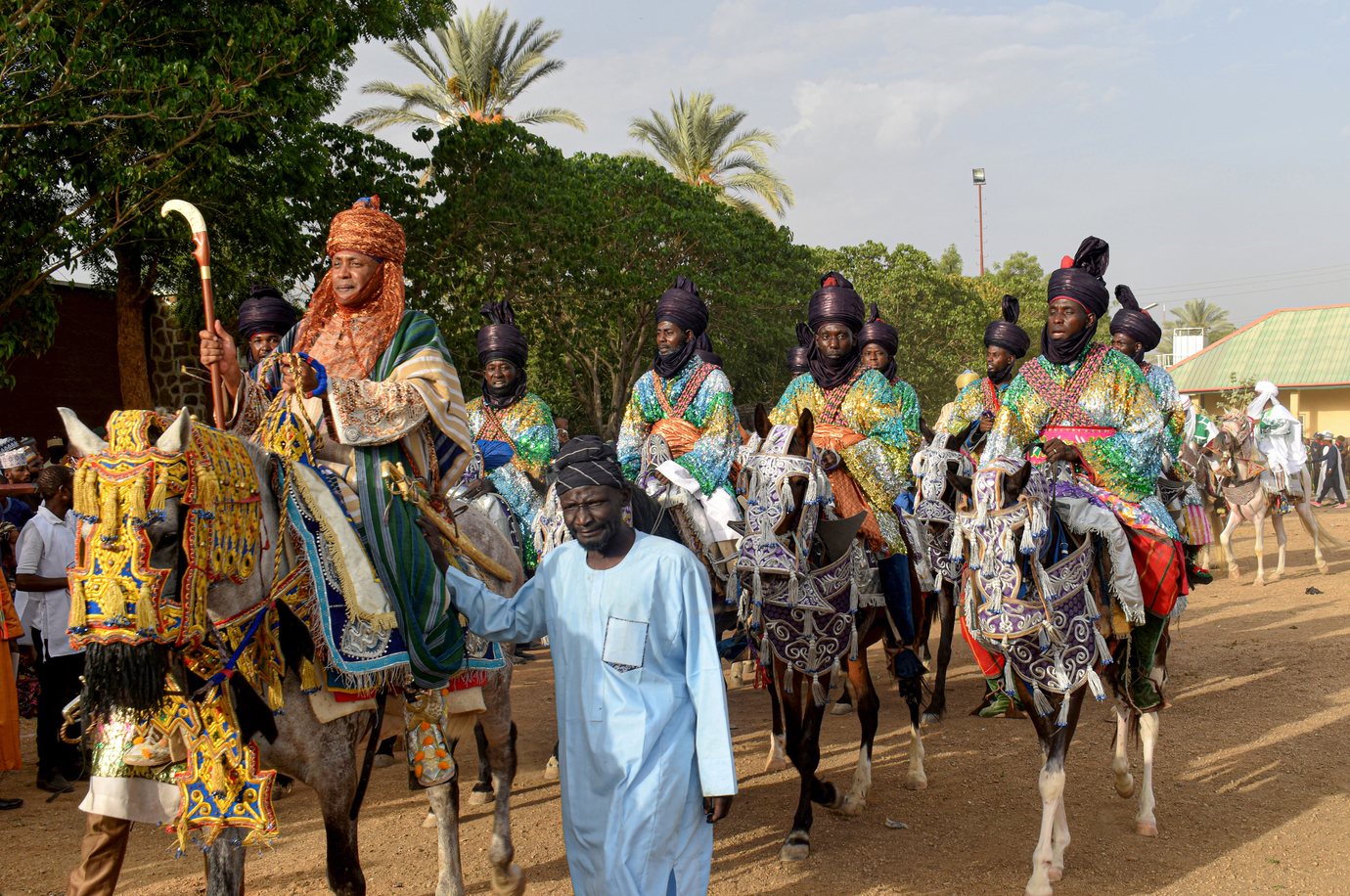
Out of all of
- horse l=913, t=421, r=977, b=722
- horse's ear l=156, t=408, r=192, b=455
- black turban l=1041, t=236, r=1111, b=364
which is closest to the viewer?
horse's ear l=156, t=408, r=192, b=455

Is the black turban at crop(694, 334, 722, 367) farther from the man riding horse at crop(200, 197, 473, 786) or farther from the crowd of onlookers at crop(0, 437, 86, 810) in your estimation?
the crowd of onlookers at crop(0, 437, 86, 810)

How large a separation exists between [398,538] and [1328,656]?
10.2m

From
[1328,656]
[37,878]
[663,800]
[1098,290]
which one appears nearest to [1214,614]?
[1328,656]

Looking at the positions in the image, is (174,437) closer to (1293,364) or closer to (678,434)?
(678,434)

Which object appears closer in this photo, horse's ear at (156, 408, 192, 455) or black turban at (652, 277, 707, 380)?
horse's ear at (156, 408, 192, 455)

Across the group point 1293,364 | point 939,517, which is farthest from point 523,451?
point 1293,364

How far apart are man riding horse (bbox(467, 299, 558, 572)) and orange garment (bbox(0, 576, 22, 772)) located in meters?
3.35

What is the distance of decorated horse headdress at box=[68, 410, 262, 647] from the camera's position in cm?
272

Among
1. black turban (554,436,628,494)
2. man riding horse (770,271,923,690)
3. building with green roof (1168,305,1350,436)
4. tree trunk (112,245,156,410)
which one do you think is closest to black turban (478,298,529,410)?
man riding horse (770,271,923,690)

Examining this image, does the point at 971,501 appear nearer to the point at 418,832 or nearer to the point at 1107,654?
the point at 1107,654

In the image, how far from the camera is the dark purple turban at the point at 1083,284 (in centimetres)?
577

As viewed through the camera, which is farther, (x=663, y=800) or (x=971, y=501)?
(x=971, y=501)

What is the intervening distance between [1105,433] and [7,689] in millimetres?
7199

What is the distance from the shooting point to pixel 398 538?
3713mm
